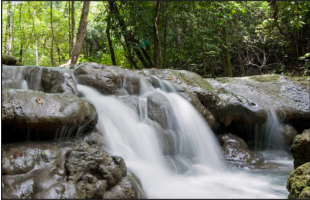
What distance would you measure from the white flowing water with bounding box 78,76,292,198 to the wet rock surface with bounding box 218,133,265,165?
0.79ft

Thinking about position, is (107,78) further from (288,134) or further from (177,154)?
(288,134)

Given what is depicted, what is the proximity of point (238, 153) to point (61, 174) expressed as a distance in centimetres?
396

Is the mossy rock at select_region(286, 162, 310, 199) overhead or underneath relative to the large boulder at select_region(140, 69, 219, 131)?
underneath

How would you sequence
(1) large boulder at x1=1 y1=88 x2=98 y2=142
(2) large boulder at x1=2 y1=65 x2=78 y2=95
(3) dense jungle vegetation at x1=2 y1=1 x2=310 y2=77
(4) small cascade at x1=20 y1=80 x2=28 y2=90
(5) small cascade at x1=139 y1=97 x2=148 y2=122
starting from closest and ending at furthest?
(1) large boulder at x1=1 y1=88 x2=98 y2=142, (2) large boulder at x1=2 y1=65 x2=78 y2=95, (4) small cascade at x1=20 y1=80 x2=28 y2=90, (5) small cascade at x1=139 y1=97 x2=148 y2=122, (3) dense jungle vegetation at x1=2 y1=1 x2=310 y2=77

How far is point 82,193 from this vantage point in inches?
99.6

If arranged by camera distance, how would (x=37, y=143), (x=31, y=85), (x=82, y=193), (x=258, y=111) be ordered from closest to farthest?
1. (x=82, y=193)
2. (x=37, y=143)
3. (x=31, y=85)
4. (x=258, y=111)

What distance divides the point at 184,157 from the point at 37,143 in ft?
9.00

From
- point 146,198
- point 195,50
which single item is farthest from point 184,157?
point 195,50

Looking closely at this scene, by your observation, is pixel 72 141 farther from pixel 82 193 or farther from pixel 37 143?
pixel 82 193

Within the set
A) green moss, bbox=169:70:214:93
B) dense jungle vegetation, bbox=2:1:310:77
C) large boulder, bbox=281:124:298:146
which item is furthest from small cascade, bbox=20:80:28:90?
large boulder, bbox=281:124:298:146

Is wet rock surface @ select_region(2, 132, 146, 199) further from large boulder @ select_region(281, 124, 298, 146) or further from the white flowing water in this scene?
large boulder @ select_region(281, 124, 298, 146)

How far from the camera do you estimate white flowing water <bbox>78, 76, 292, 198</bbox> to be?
369cm

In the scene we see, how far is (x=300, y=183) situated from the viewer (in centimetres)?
277

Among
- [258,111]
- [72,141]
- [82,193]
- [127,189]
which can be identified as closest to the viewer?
[82,193]
